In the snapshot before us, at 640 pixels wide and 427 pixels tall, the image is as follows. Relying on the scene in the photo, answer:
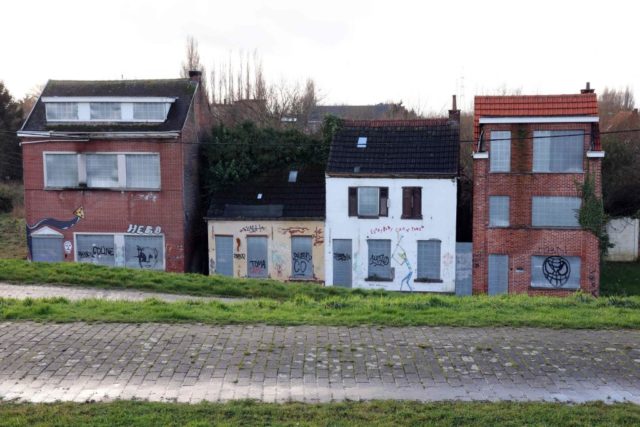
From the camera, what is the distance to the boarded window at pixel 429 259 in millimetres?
25922

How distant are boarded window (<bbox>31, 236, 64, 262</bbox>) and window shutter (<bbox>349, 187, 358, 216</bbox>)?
495 inches

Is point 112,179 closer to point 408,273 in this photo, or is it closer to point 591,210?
point 408,273

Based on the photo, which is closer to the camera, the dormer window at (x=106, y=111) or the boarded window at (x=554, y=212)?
the boarded window at (x=554, y=212)

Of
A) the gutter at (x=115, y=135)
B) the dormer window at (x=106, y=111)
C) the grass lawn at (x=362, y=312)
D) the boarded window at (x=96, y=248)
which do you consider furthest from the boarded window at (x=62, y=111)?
the grass lawn at (x=362, y=312)

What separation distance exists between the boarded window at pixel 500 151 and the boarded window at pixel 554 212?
1771 millimetres

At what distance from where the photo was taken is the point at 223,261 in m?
27.2

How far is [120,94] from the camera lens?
92.5 feet

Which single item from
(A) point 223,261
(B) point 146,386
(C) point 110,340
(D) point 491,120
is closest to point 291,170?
(A) point 223,261

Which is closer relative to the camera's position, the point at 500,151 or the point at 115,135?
the point at 500,151

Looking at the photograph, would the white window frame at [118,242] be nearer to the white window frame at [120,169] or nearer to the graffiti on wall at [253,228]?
the white window frame at [120,169]

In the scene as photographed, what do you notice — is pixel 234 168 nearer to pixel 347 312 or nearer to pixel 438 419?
pixel 347 312

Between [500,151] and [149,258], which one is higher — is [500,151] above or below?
above

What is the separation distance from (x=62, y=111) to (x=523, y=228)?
20.0m

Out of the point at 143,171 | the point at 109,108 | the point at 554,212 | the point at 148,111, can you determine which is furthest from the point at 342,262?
the point at 109,108
